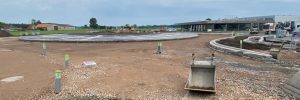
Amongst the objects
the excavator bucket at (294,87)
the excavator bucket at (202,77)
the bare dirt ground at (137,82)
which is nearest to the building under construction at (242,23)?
the bare dirt ground at (137,82)

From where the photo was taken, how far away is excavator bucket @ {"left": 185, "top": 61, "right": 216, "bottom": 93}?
26.4 feet

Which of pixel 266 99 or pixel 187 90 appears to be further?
pixel 187 90

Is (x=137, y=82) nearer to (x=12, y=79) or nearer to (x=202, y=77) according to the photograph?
(x=202, y=77)

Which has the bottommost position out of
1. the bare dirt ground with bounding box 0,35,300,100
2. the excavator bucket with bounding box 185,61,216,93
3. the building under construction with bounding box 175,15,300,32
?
the bare dirt ground with bounding box 0,35,300,100

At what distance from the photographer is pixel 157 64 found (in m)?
13.2

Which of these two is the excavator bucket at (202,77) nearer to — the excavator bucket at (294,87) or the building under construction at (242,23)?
the excavator bucket at (294,87)

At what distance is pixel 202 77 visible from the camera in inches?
321

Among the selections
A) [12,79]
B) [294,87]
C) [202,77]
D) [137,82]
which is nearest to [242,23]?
[137,82]

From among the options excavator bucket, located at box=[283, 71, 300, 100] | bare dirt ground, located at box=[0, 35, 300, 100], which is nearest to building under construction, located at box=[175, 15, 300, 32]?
bare dirt ground, located at box=[0, 35, 300, 100]

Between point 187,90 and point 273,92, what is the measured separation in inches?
93.5

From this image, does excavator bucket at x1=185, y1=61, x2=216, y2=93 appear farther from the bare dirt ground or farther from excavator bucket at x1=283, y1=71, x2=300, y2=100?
excavator bucket at x1=283, y1=71, x2=300, y2=100

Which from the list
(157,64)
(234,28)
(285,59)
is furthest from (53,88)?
(234,28)

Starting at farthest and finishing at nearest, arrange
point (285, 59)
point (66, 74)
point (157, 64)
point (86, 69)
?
1. point (285, 59)
2. point (157, 64)
3. point (86, 69)
4. point (66, 74)

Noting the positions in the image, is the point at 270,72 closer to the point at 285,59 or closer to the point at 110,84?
the point at 285,59
